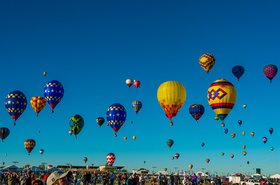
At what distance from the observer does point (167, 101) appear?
36312 mm

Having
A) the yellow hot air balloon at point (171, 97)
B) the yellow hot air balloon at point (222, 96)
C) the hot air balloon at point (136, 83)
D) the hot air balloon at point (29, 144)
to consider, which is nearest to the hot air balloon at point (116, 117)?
the yellow hot air balloon at point (171, 97)

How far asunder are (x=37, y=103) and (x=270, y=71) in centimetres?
2800

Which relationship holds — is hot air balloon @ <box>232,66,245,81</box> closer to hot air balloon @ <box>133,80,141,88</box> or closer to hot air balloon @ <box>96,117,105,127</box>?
hot air balloon @ <box>133,80,141,88</box>

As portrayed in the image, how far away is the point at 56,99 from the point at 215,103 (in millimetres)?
16213

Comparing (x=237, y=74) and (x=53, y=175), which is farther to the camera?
(x=237, y=74)

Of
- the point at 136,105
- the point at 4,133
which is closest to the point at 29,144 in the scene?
the point at 4,133

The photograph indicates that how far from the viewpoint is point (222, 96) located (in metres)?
34.8

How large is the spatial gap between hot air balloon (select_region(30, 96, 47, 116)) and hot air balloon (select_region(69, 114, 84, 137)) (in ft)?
19.5

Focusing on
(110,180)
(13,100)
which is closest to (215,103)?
(110,180)

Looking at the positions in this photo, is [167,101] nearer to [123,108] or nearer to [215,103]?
[215,103]

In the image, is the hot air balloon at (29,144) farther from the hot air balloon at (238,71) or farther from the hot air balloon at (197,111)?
the hot air balloon at (238,71)

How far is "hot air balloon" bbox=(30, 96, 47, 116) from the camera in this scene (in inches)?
1860

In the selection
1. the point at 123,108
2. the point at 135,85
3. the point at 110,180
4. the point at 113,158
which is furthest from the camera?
the point at 113,158

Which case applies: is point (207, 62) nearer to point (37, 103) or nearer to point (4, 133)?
point (37, 103)
